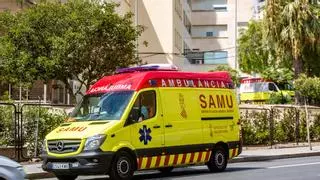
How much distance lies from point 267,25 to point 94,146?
102 ft

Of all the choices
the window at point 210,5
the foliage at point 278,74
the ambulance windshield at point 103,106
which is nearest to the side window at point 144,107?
the ambulance windshield at point 103,106

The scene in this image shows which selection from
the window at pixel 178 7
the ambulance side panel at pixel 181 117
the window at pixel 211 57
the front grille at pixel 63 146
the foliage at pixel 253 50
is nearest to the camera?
the front grille at pixel 63 146

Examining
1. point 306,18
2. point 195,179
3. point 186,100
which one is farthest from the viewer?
point 306,18

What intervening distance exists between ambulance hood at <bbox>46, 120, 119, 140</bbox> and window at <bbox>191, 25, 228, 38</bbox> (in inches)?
2513

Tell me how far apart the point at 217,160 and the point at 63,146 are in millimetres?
5035

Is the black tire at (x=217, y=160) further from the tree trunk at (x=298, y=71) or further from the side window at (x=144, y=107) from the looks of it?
the tree trunk at (x=298, y=71)

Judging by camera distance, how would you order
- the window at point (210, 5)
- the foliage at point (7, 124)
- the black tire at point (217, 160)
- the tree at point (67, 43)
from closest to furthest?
the black tire at point (217, 160) → the foliage at point (7, 124) → the tree at point (67, 43) → the window at point (210, 5)

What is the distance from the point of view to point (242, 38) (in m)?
62.8

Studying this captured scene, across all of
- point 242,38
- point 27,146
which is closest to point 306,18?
point 242,38

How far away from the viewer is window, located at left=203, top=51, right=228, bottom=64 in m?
78.4

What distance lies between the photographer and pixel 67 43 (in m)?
22.4

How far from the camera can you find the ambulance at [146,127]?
50.8ft

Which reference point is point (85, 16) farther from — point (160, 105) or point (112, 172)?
point (112, 172)

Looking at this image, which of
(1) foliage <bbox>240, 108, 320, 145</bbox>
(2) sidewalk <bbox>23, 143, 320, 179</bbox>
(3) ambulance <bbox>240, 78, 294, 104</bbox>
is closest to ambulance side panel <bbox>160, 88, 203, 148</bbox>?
(2) sidewalk <bbox>23, 143, 320, 179</bbox>
